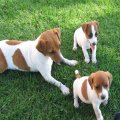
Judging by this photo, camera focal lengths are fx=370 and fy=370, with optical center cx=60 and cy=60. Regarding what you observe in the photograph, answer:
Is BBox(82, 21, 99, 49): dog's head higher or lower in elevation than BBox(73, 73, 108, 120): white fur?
higher

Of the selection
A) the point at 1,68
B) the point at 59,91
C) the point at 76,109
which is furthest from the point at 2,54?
the point at 76,109

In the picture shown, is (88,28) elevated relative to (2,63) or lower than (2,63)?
elevated

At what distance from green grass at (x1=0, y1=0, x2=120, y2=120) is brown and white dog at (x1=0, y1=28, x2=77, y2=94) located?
13cm

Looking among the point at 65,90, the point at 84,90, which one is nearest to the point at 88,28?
the point at 65,90

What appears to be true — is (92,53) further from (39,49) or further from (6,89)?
(6,89)

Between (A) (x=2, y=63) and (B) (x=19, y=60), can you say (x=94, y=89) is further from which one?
(A) (x=2, y=63)

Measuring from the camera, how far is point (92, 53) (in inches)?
195

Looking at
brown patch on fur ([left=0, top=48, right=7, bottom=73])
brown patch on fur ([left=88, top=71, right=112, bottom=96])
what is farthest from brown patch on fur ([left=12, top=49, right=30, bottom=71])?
brown patch on fur ([left=88, top=71, right=112, bottom=96])

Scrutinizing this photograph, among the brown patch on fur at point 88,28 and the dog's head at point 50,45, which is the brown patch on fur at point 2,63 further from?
the brown patch on fur at point 88,28

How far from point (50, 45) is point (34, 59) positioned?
350mm

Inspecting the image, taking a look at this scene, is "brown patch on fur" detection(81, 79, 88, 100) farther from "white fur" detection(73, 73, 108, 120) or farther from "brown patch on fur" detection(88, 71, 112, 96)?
"brown patch on fur" detection(88, 71, 112, 96)

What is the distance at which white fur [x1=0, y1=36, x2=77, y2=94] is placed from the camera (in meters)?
4.62

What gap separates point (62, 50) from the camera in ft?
17.3

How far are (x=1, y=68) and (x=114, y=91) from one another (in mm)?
1507
